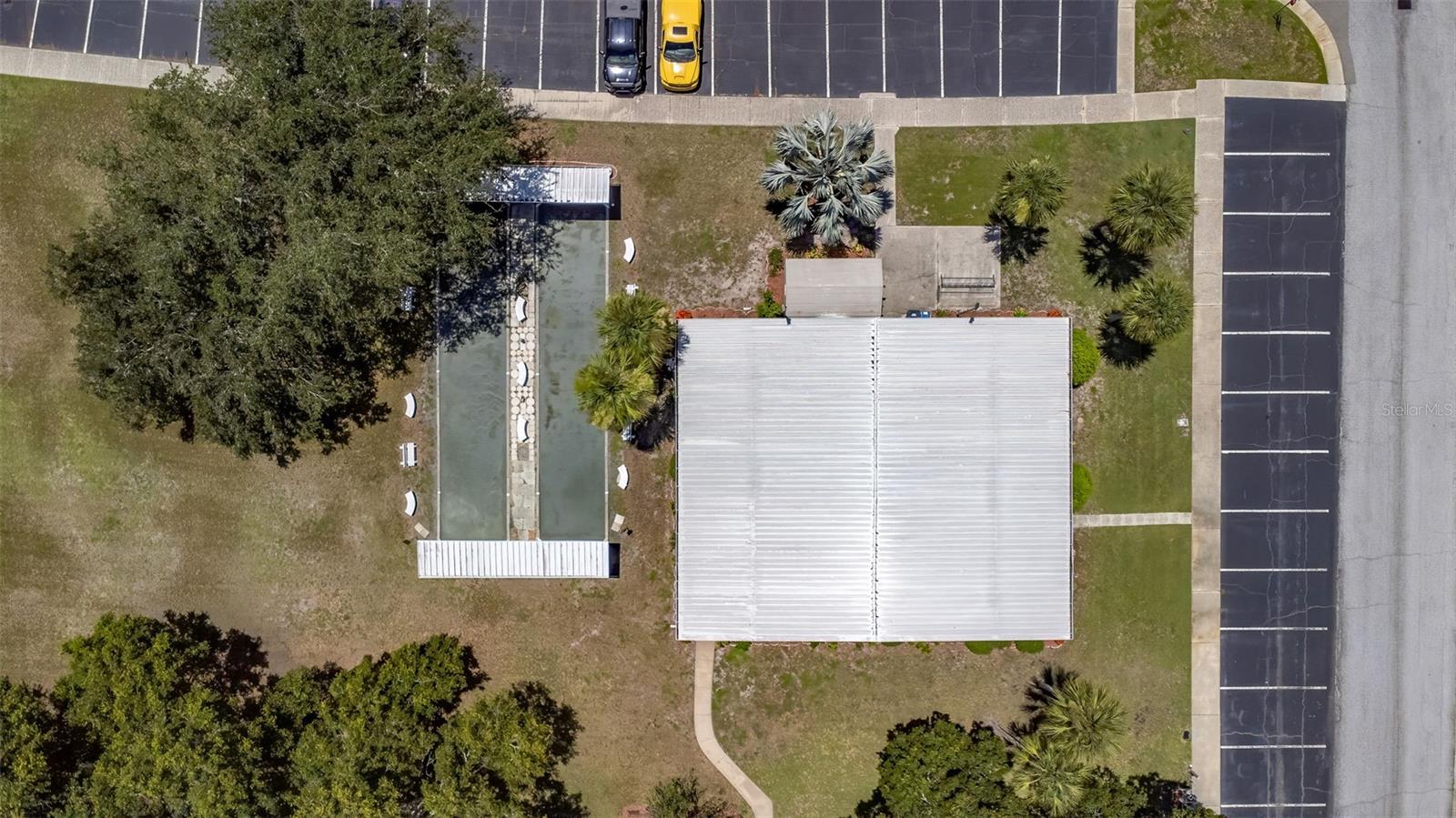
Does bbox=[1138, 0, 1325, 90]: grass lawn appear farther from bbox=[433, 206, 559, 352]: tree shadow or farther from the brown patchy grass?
bbox=[433, 206, 559, 352]: tree shadow

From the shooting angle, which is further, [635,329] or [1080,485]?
[1080,485]

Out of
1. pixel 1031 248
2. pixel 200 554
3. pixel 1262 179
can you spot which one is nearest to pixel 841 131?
pixel 1031 248

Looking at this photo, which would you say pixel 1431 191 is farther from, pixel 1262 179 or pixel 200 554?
pixel 200 554

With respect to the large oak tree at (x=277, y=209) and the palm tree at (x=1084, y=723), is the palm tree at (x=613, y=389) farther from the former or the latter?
the palm tree at (x=1084, y=723)

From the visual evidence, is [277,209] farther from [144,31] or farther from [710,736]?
[710,736]

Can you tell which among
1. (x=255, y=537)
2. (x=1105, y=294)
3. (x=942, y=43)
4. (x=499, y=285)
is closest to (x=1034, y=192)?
(x=1105, y=294)

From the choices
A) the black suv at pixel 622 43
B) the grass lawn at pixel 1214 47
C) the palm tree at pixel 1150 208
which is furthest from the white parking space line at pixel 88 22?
the grass lawn at pixel 1214 47
